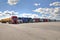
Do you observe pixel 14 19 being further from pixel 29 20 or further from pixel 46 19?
pixel 46 19

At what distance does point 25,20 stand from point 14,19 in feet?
63.8

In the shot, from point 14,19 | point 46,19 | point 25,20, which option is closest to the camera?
point 14,19

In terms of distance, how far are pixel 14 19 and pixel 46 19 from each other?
46.6 metres

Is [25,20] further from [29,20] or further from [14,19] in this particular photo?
[14,19]

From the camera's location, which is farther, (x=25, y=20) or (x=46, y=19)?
(x=46, y=19)

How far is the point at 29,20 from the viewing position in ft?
229

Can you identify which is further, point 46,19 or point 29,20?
point 46,19

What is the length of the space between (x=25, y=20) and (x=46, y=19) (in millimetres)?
27874

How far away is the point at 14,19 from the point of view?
156 ft

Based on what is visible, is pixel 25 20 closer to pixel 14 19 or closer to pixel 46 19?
pixel 14 19

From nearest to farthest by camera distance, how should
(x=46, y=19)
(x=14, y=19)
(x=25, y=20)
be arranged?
(x=14, y=19)
(x=25, y=20)
(x=46, y=19)

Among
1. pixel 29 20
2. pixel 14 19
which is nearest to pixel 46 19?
pixel 29 20

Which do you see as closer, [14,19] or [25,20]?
[14,19]

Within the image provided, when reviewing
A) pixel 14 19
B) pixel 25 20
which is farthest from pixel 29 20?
pixel 14 19
